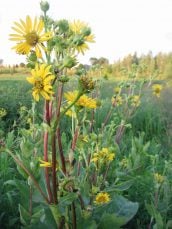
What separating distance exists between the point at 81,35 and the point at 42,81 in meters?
0.21

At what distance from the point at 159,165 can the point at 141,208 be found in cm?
85

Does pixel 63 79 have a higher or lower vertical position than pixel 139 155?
higher

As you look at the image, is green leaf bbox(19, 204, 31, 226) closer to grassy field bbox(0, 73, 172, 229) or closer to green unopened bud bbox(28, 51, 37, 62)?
grassy field bbox(0, 73, 172, 229)

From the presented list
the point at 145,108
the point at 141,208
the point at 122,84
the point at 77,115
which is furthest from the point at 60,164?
the point at 145,108

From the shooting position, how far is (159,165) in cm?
334

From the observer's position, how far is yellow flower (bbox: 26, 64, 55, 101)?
1.17 metres

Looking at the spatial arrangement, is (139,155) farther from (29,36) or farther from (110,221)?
(29,36)

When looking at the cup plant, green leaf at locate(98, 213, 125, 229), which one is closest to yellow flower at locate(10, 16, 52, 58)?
the cup plant

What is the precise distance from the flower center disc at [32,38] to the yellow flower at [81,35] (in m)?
0.11

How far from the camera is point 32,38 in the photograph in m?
1.24

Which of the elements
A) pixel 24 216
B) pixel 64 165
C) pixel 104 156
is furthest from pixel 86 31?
pixel 24 216

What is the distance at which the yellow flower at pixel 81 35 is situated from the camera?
1.26 metres

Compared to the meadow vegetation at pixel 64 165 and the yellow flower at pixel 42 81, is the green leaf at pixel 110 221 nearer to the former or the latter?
the meadow vegetation at pixel 64 165

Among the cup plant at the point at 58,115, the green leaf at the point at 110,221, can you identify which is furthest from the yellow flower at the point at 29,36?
the green leaf at the point at 110,221
